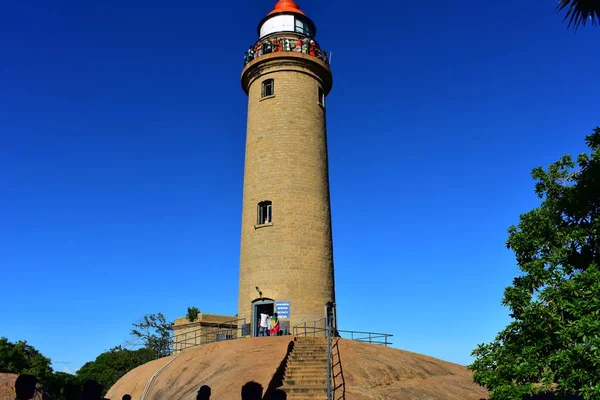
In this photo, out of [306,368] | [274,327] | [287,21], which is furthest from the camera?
[287,21]

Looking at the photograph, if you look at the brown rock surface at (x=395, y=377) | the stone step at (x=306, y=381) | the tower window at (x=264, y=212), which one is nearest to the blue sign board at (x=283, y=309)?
the tower window at (x=264, y=212)

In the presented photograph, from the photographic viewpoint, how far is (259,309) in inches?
931

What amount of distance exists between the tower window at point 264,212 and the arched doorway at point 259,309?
3765 mm

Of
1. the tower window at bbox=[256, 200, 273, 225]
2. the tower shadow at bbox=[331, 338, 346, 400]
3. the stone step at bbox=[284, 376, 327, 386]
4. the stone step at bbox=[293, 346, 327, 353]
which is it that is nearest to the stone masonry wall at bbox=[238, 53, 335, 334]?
the tower window at bbox=[256, 200, 273, 225]

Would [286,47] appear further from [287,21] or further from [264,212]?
[264,212]

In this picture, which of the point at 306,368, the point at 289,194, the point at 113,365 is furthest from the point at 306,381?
the point at 113,365

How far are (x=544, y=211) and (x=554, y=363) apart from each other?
14.3ft

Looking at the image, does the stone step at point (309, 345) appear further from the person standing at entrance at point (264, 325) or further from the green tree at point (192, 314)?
the green tree at point (192, 314)

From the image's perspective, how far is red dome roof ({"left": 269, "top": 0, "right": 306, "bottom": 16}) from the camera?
94.6 feet

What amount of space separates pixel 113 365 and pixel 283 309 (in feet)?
134

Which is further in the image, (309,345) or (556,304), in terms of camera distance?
(309,345)

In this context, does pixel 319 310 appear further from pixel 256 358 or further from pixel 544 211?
pixel 544 211

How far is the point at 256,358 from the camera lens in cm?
1756

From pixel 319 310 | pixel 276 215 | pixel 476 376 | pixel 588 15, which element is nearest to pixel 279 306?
pixel 319 310
